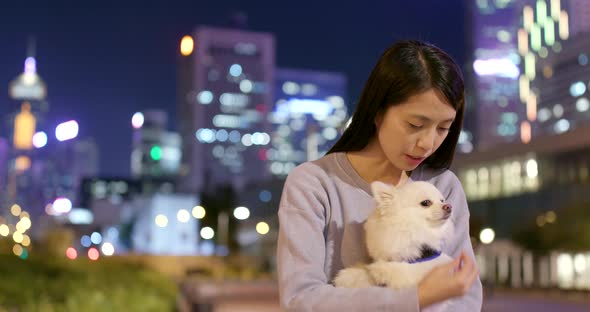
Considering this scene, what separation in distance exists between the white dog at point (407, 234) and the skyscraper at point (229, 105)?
192 metres

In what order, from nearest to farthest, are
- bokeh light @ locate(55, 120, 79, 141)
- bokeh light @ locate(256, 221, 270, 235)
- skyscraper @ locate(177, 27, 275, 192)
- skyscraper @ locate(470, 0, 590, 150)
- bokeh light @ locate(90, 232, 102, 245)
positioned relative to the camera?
bokeh light @ locate(55, 120, 79, 141) < bokeh light @ locate(256, 221, 270, 235) < bokeh light @ locate(90, 232, 102, 245) < skyscraper @ locate(470, 0, 590, 150) < skyscraper @ locate(177, 27, 275, 192)

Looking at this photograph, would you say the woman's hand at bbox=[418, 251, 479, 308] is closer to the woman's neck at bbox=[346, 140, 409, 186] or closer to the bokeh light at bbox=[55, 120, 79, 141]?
the woman's neck at bbox=[346, 140, 409, 186]

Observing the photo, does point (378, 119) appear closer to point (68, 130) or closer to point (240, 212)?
point (68, 130)

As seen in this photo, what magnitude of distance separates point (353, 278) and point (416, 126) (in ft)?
1.61

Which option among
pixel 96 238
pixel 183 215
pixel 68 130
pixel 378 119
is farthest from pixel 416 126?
pixel 96 238

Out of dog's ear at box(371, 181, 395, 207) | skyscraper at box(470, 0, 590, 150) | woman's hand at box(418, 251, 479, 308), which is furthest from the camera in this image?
skyscraper at box(470, 0, 590, 150)

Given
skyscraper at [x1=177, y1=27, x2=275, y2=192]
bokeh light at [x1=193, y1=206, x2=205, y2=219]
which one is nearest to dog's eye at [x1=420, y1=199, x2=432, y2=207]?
bokeh light at [x1=193, y1=206, x2=205, y2=219]

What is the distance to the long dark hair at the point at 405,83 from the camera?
96.0 inches

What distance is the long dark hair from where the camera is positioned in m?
2.44

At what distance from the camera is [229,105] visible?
196125mm

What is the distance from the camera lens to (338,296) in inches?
90.4

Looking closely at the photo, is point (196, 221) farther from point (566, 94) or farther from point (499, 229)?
point (566, 94)

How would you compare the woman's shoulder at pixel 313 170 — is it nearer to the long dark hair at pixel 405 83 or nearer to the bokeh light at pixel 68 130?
the long dark hair at pixel 405 83

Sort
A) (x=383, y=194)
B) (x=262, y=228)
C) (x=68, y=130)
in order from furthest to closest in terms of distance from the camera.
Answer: (x=262, y=228) < (x=68, y=130) < (x=383, y=194)
